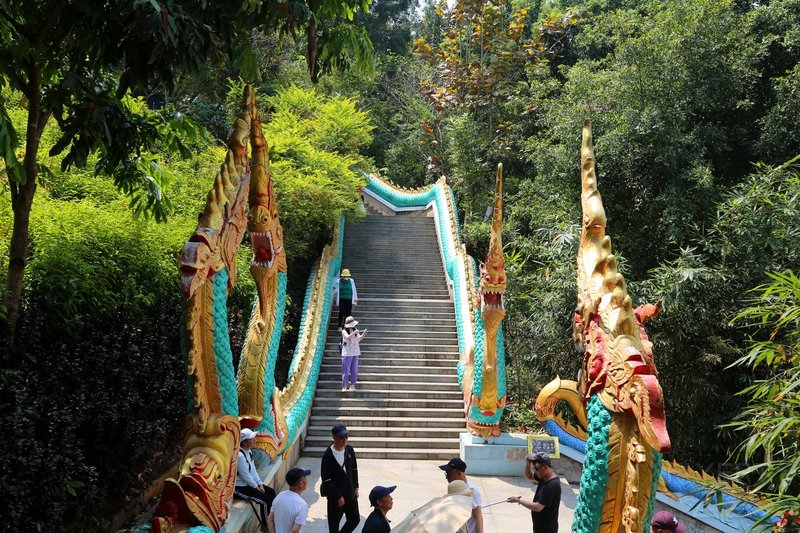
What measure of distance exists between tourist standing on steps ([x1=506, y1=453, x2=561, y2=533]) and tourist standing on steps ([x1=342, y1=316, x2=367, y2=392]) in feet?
18.8

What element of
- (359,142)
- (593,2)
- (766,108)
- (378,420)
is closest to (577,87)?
(766,108)

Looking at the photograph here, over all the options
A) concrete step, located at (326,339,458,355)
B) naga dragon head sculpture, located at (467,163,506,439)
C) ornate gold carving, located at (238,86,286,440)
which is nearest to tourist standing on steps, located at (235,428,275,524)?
ornate gold carving, located at (238,86,286,440)

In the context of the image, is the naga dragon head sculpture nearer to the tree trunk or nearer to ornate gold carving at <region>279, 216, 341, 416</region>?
ornate gold carving at <region>279, 216, 341, 416</region>

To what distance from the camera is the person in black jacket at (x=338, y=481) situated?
212 inches

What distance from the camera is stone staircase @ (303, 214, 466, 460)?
9.78 metres

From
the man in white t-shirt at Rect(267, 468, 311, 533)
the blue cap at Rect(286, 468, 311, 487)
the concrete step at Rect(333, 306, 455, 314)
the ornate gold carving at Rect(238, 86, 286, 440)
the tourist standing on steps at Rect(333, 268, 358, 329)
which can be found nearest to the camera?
the man in white t-shirt at Rect(267, 468, 311, 533)

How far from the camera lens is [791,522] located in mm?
4008

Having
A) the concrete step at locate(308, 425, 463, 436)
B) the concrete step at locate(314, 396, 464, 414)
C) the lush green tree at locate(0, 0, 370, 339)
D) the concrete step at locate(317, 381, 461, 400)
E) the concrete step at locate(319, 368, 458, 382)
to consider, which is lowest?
the concrete step at locate(308, 425, 463, 436)

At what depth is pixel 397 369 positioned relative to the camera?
11.4m

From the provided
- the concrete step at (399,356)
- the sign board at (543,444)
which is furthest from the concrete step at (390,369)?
the sign board at (543,444)

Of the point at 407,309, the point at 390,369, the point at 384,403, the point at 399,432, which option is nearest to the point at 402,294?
the point at 407,309

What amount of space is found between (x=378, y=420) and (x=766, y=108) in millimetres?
8577

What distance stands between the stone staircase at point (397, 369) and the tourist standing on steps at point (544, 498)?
4.84m

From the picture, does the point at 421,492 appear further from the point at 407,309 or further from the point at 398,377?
the point at 407,309
